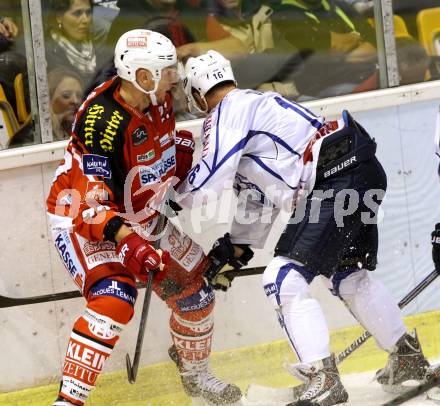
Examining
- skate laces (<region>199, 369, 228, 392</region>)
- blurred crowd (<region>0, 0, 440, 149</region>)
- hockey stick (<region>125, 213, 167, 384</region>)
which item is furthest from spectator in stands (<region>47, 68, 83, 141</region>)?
skate laces (<region>199, 369, 228, 392</region>)

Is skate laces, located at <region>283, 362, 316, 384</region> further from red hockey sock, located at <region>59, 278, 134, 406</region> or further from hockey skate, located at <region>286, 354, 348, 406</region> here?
red hockey sock, located at <region>59, 278, 134, 406</region>

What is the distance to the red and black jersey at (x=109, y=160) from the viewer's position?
13.9 feet

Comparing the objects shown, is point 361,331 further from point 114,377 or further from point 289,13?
point 289,13

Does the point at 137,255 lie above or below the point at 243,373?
above

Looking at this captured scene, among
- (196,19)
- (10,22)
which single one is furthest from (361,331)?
(10,22)

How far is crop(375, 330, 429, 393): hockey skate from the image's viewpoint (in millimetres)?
4461

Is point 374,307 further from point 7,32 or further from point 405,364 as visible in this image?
point 7,32

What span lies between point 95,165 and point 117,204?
0.25 meters

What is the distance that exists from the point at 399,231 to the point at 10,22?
208 cm

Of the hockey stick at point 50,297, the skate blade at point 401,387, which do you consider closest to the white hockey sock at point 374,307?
the skate blade at point 401,387

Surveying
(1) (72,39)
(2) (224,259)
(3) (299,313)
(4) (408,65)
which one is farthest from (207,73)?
(4) (408,65)

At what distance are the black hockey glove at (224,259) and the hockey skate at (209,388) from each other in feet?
Answer: 1.35

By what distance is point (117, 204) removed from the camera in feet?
14.5

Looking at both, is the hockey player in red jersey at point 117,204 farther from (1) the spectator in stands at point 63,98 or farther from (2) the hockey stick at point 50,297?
(1) the spectator in stands at point 63,98
